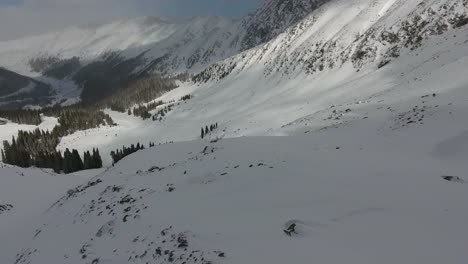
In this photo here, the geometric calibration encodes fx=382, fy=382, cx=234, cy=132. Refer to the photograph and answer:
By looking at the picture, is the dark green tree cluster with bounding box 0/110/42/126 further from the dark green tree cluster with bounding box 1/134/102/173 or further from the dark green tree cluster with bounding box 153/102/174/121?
the dark green tree cluster with bounding box 153/102/174/121

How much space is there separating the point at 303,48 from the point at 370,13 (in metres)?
24.4

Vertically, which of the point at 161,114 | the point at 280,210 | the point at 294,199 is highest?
the point at 161,114

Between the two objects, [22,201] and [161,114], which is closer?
[22,201]

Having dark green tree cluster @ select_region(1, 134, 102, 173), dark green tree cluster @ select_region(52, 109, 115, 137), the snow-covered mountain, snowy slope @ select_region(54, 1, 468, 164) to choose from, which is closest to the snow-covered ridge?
snowy slope @ select_region(54, 1, 468, 164)

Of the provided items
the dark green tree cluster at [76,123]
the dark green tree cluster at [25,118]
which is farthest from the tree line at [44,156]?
the dark green tree cluster at [25,118]

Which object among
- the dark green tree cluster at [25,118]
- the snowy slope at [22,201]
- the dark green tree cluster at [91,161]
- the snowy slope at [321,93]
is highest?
the dark green tree cluster at [25,118]

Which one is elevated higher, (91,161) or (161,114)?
(161,114)

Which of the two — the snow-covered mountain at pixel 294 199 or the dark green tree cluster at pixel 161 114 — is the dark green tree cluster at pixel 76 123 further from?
the snow-covered mountain at pixel 294 199

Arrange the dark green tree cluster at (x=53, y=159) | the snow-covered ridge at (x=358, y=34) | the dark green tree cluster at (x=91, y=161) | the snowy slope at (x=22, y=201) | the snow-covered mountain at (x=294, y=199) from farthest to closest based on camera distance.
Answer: the dark green tree cluster at (x=53, y=159) → the dark green tree cluster at (x=91, y=161) → the snow-covered ridge at (x=358, y=34) → the snowy slope at (x=22, y=201) → the snow-covered mountain at (x=294, y=199)

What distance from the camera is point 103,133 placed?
13112 cm

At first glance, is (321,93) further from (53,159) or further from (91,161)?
(53,159)

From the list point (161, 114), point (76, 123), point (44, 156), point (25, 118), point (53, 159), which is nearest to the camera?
point (53, 159)

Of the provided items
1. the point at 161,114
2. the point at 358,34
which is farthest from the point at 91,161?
the point at 358,34

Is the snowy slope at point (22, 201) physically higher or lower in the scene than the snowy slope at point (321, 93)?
lower
